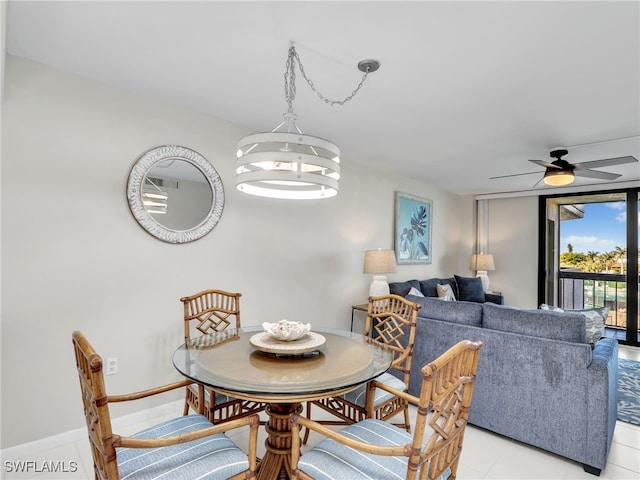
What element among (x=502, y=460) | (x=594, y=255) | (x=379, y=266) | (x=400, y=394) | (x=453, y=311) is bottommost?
(x=502, y=460)

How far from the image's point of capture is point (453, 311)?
2.70m

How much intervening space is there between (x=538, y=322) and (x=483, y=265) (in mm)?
3633

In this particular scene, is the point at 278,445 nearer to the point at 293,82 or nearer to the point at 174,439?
the point at 174,439

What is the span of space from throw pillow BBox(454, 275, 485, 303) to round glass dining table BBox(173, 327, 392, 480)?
3.70 meters

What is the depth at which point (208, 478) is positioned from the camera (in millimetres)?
1217

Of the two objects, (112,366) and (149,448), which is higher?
(149,448)

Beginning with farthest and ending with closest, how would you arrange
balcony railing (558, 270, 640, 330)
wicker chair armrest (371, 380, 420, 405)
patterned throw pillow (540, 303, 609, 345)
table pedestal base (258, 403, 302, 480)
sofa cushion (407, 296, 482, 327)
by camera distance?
1. balcony railing (558, 270, 640, 330)
2. sofa cushion (407, 296, 482, 327)
3. patterned throw pillow (540, 303, 609, 345)
4. table pedestal base (258, 403, 302, 480)
5. wicker chair armrest (371, 380, 420, 405)

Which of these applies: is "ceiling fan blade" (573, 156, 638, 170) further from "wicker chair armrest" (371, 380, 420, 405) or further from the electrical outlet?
the electrical outlet

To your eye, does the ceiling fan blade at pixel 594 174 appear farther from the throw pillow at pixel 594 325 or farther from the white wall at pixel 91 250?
the white wall at pixel 91 250

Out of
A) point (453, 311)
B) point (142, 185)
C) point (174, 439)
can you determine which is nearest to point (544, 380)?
point (453, 311)

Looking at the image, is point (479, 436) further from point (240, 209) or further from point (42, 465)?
point (42, 465)

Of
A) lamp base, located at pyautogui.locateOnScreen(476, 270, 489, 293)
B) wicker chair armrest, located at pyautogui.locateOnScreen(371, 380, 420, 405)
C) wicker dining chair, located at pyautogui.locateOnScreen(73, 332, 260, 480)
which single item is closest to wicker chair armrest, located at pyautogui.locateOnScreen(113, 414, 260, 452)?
wicker dining chair, located at pyautogui.locateOnScreen(73, 332, 260, 480)

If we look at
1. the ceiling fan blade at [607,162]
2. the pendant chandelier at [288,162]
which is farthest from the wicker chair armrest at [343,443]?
the ceiling fan blade at [607,162]

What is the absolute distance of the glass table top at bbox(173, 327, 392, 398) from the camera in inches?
53.4
